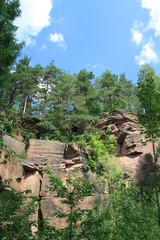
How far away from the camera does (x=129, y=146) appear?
72.0 feet

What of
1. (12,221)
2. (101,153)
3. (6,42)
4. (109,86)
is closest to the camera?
(12,221)

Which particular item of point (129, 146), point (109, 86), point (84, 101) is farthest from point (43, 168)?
→ point (109, 86)

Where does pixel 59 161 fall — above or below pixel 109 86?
below

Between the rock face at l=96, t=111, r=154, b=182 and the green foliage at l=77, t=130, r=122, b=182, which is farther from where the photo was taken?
the rock face at l=96, t=111, r=154, b=182

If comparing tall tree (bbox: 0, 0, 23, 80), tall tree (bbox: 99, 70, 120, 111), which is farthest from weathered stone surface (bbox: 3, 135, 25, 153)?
tall tree (bbox: 99, 70, 120, 111)

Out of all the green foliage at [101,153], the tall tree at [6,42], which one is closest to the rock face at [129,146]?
the green foliage at [101,153]

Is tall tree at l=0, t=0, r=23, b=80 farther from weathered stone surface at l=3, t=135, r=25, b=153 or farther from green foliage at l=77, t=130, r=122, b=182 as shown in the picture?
green foliage at l=77, t=130, r=122, b=182

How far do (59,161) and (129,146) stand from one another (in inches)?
291

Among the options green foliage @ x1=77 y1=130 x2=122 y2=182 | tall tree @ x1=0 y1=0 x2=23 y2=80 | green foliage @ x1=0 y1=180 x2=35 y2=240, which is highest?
tall tree @ x1=0 y1=0 x2=23 y2=80

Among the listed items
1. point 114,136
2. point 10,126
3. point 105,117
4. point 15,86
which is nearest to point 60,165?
point 10,126

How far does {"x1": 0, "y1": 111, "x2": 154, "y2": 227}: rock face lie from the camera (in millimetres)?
14984

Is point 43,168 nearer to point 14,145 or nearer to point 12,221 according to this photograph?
point 14,145

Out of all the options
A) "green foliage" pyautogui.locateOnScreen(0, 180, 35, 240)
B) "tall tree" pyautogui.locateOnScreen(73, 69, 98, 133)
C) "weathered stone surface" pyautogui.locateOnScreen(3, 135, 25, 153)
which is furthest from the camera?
"tall tree" pyautogui.locateOnScreen(73, 69, 98, 133)

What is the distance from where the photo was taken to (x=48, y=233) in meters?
4.60
